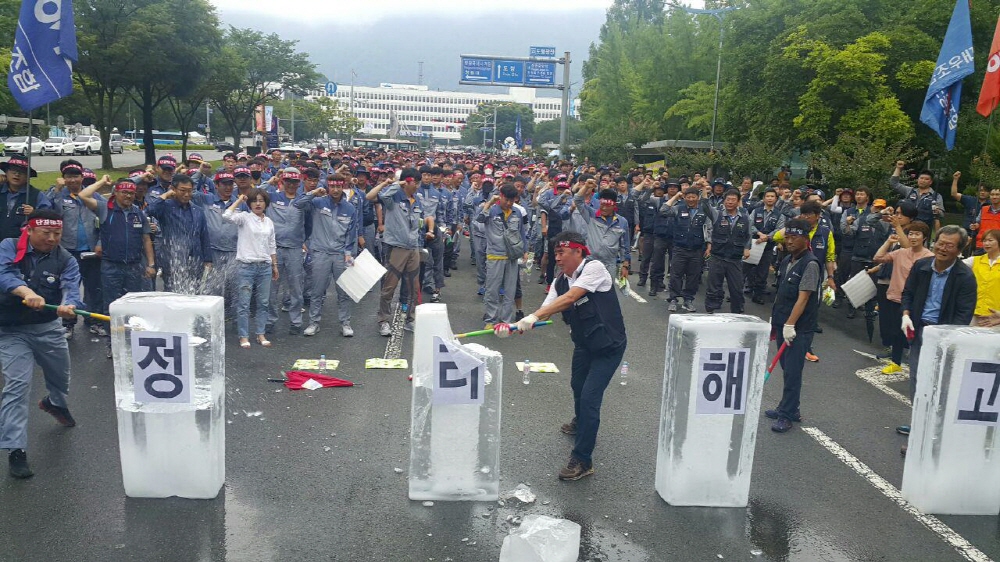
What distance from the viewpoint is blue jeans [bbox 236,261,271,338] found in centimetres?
912

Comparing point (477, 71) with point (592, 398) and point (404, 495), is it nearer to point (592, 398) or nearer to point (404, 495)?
point (592, 398)

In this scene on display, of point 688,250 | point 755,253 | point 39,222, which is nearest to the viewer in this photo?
point 39,222

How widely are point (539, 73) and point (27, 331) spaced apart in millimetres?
39097

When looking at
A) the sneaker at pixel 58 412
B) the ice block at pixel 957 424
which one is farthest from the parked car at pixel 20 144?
the ice block at pixel 957 424

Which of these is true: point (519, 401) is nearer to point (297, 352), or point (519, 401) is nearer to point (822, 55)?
point (297, 352)

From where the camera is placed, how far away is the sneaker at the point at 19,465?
5.48 meters

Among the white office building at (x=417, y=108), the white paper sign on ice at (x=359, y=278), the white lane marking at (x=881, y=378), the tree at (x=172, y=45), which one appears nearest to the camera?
the white lane marking at (x=881, y=378)

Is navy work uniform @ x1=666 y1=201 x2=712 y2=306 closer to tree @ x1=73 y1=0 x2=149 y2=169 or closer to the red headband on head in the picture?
the red headband on head

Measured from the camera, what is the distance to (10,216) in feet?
28.2

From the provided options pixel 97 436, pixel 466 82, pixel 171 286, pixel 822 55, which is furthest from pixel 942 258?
pixel 466 82

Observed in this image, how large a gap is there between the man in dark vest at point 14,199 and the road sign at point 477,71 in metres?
35.5

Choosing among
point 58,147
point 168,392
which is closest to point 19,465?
point 168,392

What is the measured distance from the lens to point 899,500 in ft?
18.7

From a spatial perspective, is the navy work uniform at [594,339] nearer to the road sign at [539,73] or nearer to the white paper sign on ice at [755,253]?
the white paper sign on ice at [755,253]
